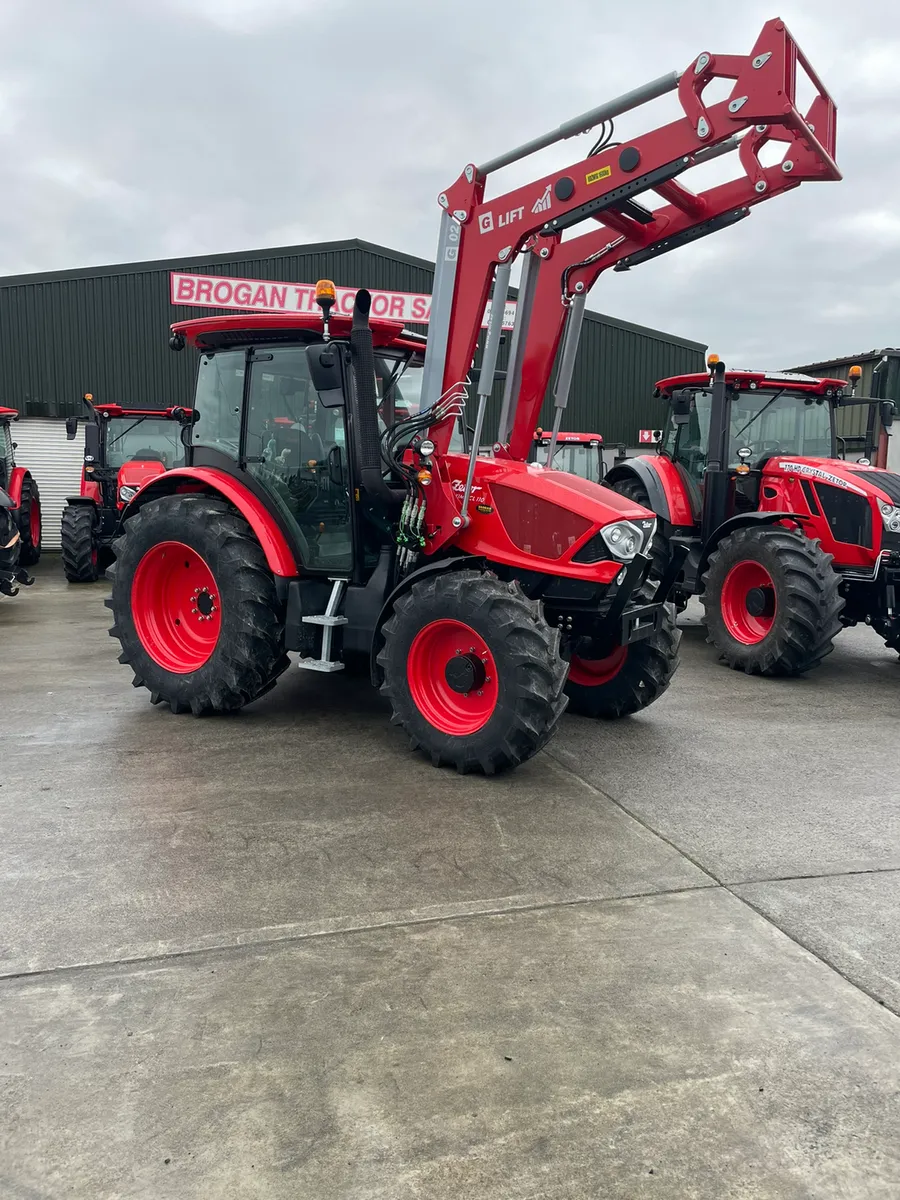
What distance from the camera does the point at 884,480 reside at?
295 inches

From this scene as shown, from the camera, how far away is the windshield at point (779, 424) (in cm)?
819

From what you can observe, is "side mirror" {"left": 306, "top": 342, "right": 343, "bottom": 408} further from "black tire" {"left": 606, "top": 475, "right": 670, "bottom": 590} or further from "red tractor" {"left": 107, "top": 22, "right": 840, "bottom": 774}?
"black tire" {"left": 606, "top": 475, "right": 670, "bottom": 590}

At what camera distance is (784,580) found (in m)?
6.92

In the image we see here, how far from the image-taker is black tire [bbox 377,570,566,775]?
4.28 metres

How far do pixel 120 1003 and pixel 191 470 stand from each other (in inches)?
144

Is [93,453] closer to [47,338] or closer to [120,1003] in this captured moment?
[47,338]

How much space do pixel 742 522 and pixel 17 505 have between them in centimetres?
904

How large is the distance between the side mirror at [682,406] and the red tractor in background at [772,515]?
0.02m

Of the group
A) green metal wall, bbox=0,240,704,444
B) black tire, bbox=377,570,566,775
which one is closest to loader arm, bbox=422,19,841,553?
black tire, bbox=377,570,566,775

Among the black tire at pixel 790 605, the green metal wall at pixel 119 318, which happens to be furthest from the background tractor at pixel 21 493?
the black tire at pixel 790 605

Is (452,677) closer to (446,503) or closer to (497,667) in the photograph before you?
(497,667)

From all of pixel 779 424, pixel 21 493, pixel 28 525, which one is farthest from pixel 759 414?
pixel 28 525

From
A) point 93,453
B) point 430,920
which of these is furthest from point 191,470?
point 93,453

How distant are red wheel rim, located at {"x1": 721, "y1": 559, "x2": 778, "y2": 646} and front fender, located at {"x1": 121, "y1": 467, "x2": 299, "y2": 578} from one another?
3.95 m
